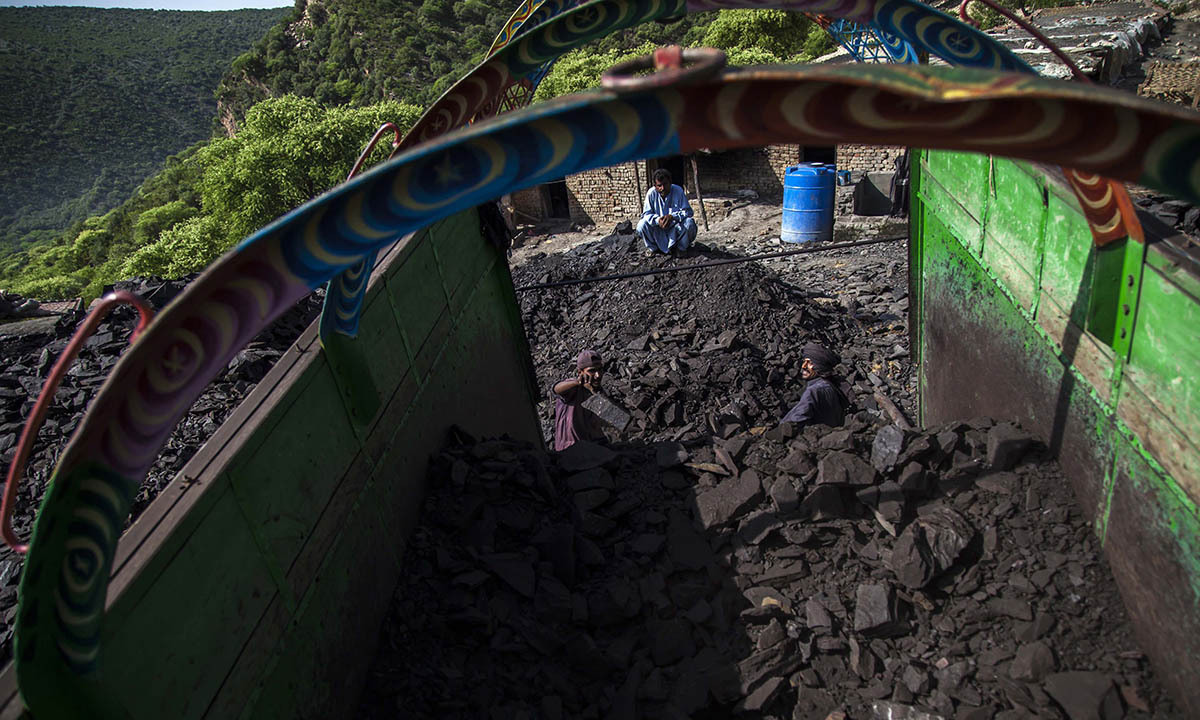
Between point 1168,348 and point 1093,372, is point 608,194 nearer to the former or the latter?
point 1093,372

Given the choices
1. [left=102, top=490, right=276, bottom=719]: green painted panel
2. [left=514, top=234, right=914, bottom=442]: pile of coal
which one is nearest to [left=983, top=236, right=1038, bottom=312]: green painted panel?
[left=514, top=234, right=914, bottom=442]: pile of coal

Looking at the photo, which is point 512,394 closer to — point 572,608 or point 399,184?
point 572,608

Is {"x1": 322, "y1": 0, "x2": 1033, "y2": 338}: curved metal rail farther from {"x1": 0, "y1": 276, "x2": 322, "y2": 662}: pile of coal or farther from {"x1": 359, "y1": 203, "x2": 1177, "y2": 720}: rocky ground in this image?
{"x1": 0, "y1": 276, "x2": 322, "y2": 662}: pile of coal

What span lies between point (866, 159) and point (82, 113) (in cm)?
11283

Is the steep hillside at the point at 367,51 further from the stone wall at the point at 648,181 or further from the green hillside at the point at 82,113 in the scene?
the stone wall at the point at 648,181

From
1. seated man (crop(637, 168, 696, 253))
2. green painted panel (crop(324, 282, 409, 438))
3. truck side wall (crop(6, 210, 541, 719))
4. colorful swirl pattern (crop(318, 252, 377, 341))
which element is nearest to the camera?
truck side wall (crop(6, 210, 541, 719))

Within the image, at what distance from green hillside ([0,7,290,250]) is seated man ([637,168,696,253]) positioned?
104556mm

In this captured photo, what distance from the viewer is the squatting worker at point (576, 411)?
5281mm

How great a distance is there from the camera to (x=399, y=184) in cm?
163

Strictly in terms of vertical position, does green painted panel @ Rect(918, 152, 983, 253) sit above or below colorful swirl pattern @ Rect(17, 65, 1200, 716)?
below

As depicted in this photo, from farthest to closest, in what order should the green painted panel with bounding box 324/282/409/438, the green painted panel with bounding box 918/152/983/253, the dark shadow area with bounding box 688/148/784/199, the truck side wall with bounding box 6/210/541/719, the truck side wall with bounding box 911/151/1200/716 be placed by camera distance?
the dark shadow area with bounding box 688/148/784/199
the green painted panel with bounding box 918/152/983/253
the green painted panel with bounding box 324/282/409/438
the truck side wall with bounding box 911/151/1200/716
the truck side wall with bounding box 6/210/541/719

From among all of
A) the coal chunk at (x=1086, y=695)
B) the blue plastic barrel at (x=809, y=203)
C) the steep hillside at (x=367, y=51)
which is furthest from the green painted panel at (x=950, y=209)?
the steep hillside at (x=367, y=51)

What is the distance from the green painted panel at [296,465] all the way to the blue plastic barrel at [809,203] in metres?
11.4

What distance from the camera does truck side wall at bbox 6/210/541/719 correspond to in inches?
76.6
